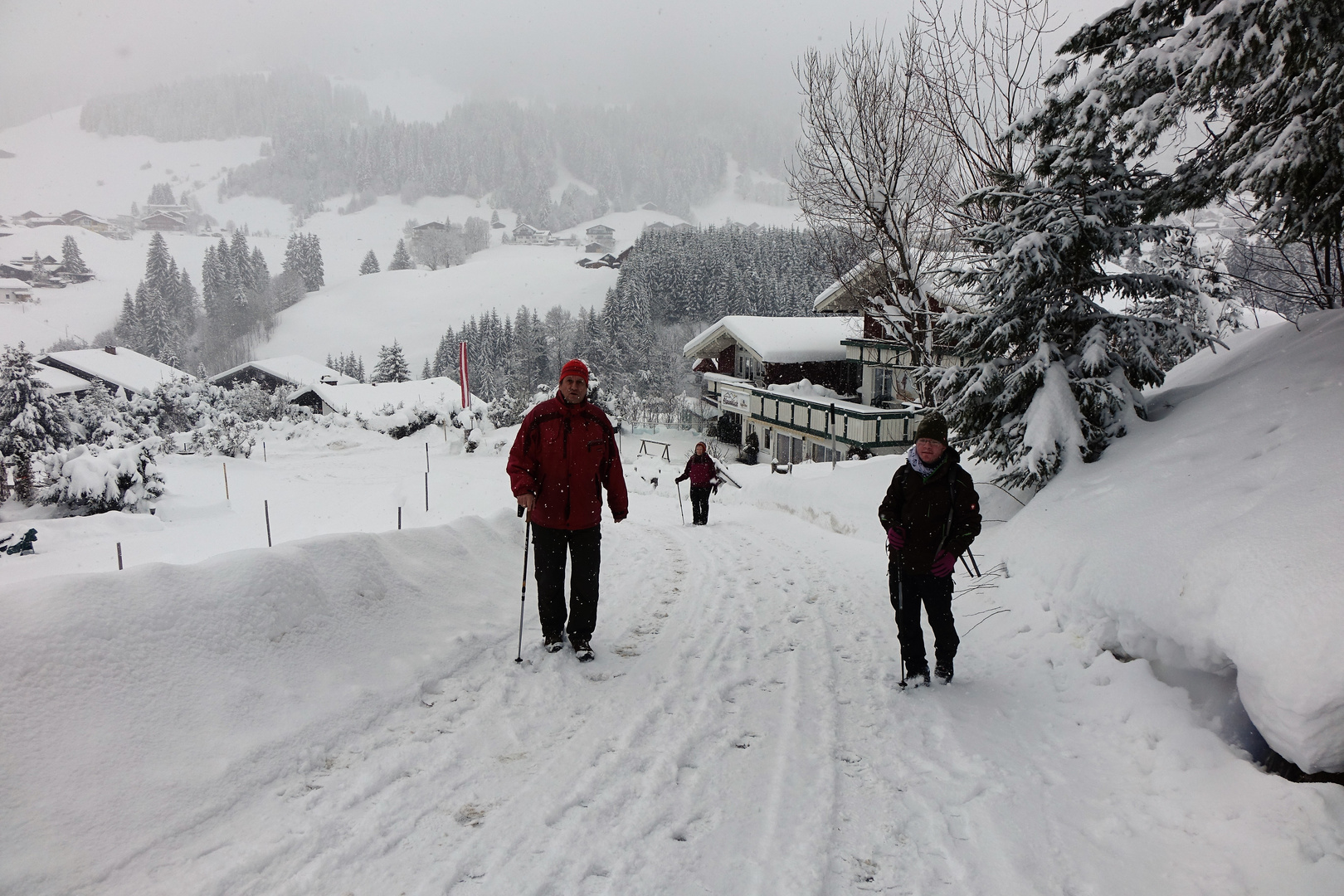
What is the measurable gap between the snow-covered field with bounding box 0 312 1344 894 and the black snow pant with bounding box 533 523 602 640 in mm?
320

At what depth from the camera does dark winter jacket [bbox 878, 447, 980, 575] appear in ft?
13.4

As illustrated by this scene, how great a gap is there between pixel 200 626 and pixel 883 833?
3.43 metres

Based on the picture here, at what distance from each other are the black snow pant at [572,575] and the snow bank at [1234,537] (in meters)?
3.41

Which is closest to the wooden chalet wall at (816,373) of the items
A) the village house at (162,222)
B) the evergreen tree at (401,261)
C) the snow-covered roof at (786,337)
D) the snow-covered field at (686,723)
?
the snow-covered roof at (786,337)

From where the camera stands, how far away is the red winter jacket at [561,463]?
4.29 meters

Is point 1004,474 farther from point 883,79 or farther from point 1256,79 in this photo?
point 883,79

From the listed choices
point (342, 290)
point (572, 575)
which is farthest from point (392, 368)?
point (342, 290)

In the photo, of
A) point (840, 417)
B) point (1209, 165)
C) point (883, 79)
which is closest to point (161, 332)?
point (840, 417)

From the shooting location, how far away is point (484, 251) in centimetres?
17575

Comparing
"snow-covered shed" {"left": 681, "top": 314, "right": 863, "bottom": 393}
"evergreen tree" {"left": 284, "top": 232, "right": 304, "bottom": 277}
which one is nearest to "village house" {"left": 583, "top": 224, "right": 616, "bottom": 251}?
"evergreen tree" {"left": 284, "top": 232, "right": 304, "bottom": 277}

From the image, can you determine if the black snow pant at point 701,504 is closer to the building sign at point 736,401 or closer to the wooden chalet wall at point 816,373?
the building sign at point 736,401

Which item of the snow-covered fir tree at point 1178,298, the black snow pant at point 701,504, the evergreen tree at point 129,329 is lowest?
the black snow pant at point 701,504

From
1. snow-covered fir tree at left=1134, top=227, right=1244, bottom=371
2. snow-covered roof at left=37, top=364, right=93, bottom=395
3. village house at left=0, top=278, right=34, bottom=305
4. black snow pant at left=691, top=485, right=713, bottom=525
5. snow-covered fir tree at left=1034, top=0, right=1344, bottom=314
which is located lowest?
black snow pant at left=691, top=485, right=713, bottom=525

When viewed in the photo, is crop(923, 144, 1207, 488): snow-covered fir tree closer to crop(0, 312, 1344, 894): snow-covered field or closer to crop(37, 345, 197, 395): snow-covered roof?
crop(0, 312, 1344, 894): snow-covered field
